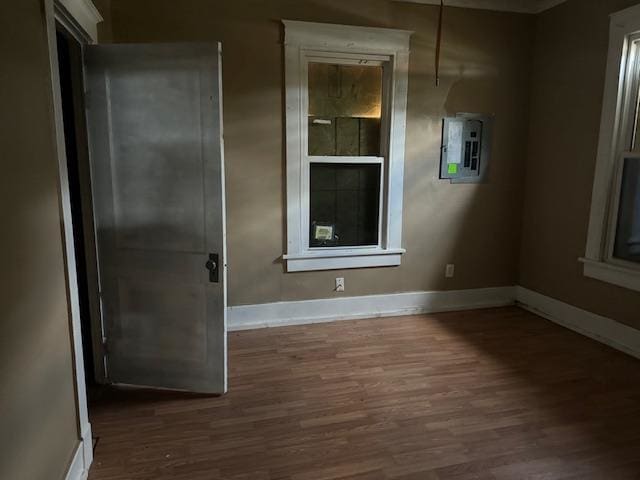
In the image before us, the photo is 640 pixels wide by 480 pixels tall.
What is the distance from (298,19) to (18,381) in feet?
9.66

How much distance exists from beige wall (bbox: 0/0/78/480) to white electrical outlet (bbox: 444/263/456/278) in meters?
3.10

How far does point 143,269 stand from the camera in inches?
94.4

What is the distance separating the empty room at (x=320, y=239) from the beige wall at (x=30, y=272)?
0.03 feet

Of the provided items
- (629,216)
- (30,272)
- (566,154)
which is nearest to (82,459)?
(30,272)

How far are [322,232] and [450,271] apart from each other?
1.27m

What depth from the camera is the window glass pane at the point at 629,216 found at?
3023mm

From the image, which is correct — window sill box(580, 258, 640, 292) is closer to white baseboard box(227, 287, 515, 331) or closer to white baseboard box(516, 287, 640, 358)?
white baseboard box(516, 287, 640, 358)

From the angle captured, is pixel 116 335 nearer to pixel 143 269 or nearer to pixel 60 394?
pixel 143 269

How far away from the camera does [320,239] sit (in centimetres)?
360

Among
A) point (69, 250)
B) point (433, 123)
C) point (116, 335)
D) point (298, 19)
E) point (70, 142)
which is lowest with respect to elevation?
point (116, 335)

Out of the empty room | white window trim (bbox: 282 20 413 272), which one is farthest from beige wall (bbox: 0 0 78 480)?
white window trim (bbox: 282 20 413 272)

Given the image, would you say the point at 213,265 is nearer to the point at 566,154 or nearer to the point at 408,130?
the point at 408,130

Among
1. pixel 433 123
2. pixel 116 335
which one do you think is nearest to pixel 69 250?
pixel 116 335

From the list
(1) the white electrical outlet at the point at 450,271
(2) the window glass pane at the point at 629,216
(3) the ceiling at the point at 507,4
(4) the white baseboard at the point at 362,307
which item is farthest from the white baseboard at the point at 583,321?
(3) the ceiling at the point at 507,4
